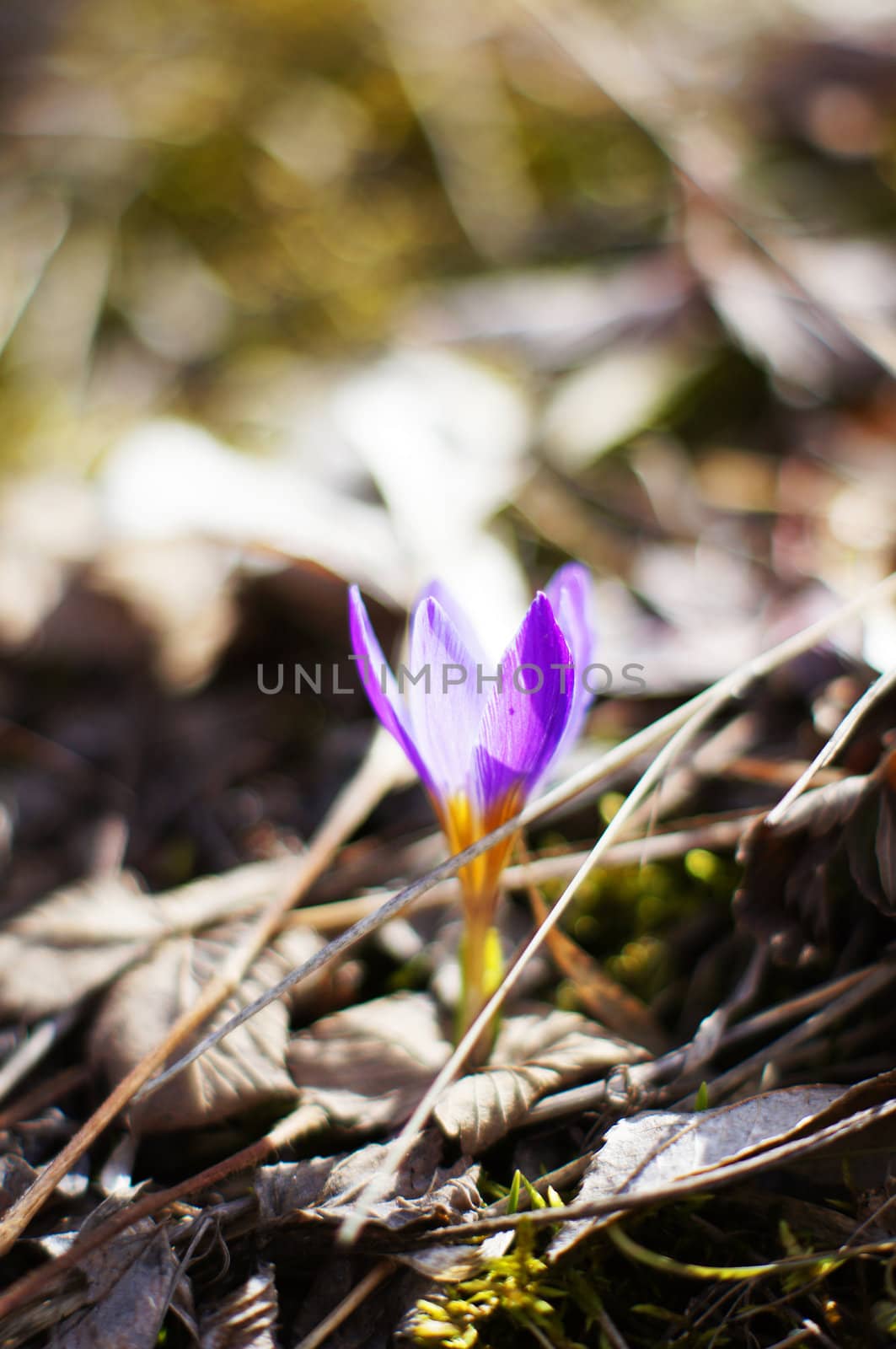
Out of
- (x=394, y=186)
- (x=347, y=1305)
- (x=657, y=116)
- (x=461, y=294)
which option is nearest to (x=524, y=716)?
(x=347, y=1305)

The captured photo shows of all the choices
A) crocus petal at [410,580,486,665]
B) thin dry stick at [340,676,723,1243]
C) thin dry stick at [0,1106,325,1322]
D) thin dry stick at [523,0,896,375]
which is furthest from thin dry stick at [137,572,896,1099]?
thin dry stick at [523,0,896,375]

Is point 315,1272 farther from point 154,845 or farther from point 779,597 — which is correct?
point 779,597

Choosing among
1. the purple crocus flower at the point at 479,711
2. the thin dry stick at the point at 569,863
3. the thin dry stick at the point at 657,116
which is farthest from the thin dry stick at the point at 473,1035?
the thin dry stick at the point at 657,116

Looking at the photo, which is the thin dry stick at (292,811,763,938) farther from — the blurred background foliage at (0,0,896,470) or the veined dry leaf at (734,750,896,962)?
the blurred background foliage at (0,0,896,470)

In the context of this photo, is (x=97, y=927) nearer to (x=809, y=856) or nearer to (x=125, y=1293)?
(x=125, y=1293)

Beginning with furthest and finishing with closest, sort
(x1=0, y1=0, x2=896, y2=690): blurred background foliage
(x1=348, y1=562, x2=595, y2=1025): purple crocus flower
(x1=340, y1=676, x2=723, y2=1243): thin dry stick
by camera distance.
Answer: (x1=0, y1=0, x2=896, y2=690): blurred background foliage, (x1=348, y1=562, x2=595, y2=1025): purple crocus flower, (x1=340, y1=676, x2=723, y2=1243): thin dry stick

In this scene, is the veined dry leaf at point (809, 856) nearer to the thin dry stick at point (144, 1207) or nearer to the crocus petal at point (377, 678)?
the crocus petal at point (377, 678)

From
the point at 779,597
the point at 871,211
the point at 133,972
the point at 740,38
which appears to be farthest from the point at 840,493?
the point at 740,38
